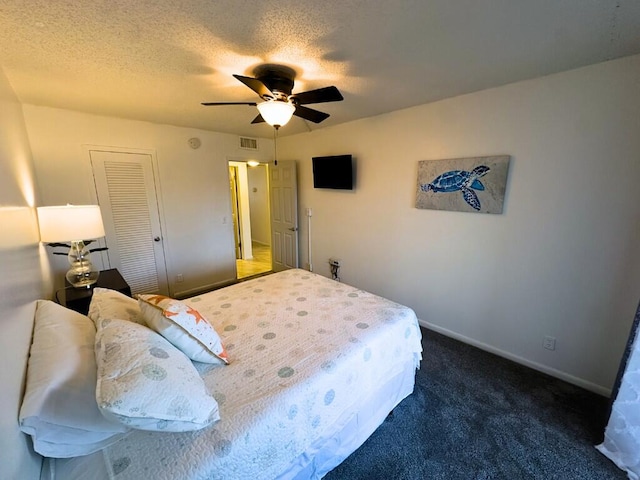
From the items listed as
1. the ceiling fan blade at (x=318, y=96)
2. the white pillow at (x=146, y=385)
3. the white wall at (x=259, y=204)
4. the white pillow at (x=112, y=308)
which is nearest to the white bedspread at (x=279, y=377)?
the white pillow at (x=146, y=385)

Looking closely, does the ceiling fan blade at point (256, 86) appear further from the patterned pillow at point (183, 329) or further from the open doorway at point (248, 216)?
the open doorway at point (248, 216)

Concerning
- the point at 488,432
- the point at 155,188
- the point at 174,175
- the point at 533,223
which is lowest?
the point at 488,432

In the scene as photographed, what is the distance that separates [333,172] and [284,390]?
289cm

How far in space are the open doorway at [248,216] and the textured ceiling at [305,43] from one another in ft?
8.36

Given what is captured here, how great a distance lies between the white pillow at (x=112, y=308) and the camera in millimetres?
1364

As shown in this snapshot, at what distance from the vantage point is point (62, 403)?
2.80 feet

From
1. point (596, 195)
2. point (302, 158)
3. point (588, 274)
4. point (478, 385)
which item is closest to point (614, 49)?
point (596, 195)

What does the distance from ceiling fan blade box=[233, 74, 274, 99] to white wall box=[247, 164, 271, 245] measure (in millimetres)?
4866

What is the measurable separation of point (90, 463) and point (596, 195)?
10.3ft

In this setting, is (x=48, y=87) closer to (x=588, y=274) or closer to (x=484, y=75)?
(x=484, y=75)

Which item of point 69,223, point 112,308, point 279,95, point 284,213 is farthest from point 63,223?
point 284,213

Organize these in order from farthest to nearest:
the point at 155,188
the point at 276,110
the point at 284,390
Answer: the point at 155,188 < the point at 276,110 < the point at 284,390

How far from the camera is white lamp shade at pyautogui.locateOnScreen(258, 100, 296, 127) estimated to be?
1819 mm

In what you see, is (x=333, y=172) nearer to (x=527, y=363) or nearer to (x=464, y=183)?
(x=464, y=183)
